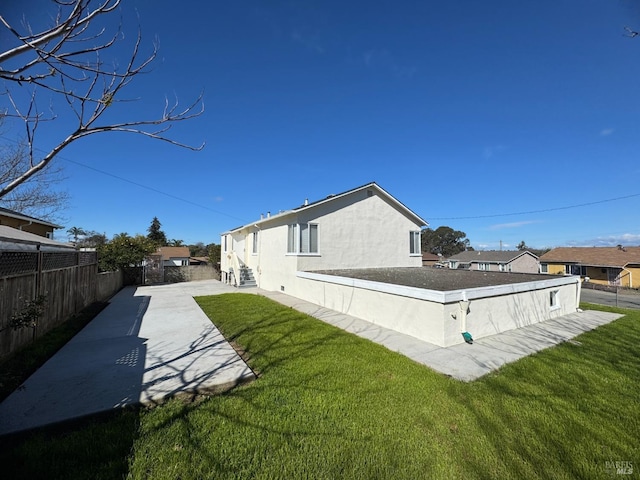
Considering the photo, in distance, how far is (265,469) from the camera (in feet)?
7.56

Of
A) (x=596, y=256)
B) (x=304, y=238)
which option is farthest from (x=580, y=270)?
(x=304, y=238)

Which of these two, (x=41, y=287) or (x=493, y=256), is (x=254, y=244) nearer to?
(x=41, y=287)

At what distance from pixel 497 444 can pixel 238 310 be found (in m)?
7.95

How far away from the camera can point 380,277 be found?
9.08m

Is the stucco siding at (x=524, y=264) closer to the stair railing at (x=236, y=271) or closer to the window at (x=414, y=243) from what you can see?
the window at (x=414, y=243)

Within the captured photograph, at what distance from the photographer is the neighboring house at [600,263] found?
2957 cm

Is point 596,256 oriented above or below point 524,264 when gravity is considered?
above

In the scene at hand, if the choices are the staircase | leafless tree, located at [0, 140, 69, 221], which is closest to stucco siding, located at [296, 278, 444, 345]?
the staircase

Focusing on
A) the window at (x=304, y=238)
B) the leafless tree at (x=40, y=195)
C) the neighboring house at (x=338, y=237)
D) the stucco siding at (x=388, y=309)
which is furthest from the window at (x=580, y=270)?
the leafless tree at (x=40, y=195)

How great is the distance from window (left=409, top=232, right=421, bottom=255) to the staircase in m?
9.78

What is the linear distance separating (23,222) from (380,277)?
18.1 metres

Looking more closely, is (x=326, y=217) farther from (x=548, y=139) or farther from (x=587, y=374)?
(x=548, y=139)

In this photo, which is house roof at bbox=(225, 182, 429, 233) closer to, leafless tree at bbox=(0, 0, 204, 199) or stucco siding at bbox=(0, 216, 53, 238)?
leafless tree at bbox=(0, 0, 204, 199)

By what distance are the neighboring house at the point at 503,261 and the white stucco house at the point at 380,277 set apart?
30158 millimetres
